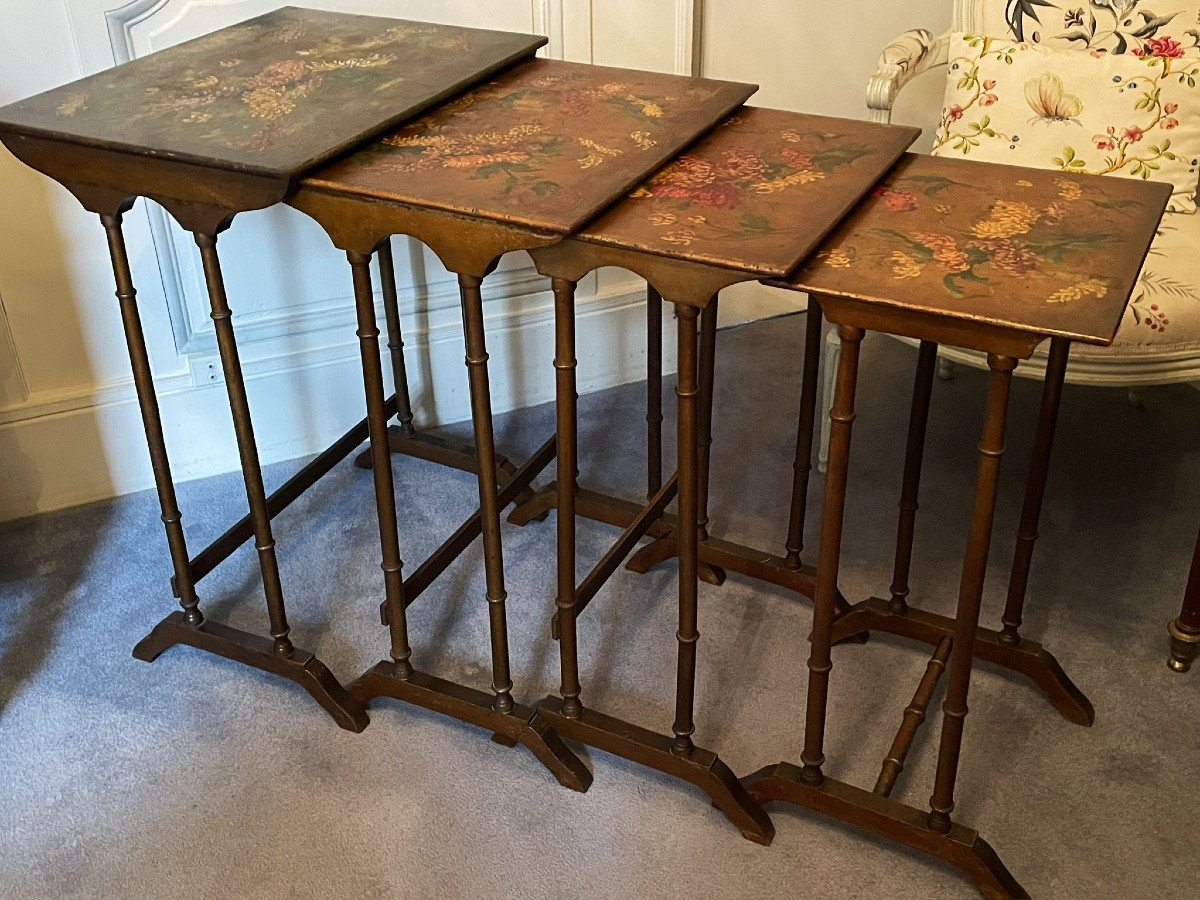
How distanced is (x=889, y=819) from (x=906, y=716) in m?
0.14

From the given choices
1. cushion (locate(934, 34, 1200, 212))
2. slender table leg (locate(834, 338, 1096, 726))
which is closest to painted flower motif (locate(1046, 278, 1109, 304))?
slender table leg (locate(834, 338, 1096, 726))

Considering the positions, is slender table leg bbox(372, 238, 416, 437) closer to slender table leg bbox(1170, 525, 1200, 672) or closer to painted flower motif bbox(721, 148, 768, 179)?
painted flower motif bbox(721, 148, 768, 179)

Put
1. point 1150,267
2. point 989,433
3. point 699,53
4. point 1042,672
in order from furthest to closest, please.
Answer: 1. point 699,53
2. point 1150,267
3. point 1042,672
4. point 989,433

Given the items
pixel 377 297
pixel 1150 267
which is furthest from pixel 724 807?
pixel 377 297

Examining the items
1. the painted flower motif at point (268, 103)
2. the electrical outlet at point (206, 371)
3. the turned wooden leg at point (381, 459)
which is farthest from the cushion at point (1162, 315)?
the electrical outlet at point (206, 371)

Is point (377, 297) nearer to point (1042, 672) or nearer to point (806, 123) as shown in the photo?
point (806, 123)

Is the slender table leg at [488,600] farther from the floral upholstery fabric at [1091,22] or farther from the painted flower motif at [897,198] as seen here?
the floral upholstery fabric at [1091,22]

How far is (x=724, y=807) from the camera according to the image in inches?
66.6

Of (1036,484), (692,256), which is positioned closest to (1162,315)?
(1036,484)

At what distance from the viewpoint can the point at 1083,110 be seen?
85.0 inches

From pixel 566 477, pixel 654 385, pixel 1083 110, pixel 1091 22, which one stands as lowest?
pixel 654 385

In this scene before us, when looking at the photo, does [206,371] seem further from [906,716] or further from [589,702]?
[906,716]

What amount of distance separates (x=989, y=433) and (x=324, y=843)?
993mm

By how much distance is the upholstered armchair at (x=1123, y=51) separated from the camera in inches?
76.4
